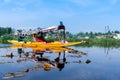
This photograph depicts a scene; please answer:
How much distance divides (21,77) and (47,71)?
331 cm

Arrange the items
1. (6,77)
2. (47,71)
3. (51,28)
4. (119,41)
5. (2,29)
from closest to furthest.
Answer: (6,77), (47,71), (51,28), (119,41), (2,29)

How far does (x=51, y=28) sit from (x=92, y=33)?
470 feet

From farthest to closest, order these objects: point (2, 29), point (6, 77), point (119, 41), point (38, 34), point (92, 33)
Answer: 1. point (92, 33)
2. point (2, 29)
3. point (119, 41)
4. point (38, 34)
5. point (6, 77)

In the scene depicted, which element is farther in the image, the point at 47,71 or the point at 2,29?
the point at 2,29

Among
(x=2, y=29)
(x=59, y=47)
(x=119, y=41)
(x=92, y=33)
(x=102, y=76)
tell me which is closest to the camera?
(x=102, y=76)

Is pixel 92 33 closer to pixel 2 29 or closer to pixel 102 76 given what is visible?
pixel 2 29

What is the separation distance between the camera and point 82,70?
21.6 m

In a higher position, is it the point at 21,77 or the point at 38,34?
the point at 38,34

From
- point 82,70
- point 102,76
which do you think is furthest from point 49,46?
point 102,76

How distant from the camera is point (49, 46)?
1559 inches

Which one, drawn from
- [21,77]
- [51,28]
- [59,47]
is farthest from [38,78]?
[51,28]

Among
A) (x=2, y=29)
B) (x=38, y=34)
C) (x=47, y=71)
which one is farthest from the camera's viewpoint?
(x=2, y=29)

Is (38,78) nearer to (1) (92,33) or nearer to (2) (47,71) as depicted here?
(2) (47,71)

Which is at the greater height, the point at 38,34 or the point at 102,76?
the point at 38,34
